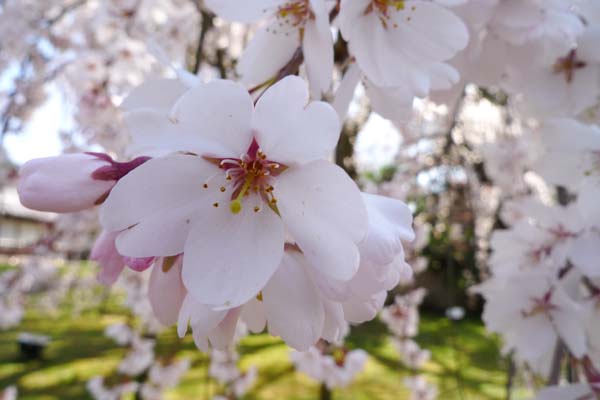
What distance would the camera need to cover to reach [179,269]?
0.39 m

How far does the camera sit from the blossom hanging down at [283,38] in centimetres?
45

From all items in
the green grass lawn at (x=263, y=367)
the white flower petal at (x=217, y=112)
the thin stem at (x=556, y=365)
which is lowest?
the green grass lawn at (x=263, y=367)

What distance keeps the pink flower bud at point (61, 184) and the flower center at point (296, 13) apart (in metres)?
0.25

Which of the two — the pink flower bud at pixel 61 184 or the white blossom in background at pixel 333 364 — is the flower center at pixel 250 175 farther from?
the white blossom in background at pixel 333 364

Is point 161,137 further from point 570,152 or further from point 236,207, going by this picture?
point 570,152

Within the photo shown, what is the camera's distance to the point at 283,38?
0.51 meters

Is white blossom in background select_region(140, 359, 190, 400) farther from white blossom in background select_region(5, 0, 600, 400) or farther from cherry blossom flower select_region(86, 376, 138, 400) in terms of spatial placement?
white blossom in background select_region(5, 0, 600, 400)

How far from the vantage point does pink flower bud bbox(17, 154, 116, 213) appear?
1.19 feet

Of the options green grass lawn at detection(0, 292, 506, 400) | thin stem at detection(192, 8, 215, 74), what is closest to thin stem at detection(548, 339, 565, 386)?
thin stem at detection(192, 8, 215, 74)

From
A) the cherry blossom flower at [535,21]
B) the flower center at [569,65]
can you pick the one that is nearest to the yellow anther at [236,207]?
the cherry blossom flower at [535,21]

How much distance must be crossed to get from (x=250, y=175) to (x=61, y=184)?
0.15 m

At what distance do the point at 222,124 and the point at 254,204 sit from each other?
8cm

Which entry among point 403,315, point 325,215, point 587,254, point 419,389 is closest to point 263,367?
point 419,389

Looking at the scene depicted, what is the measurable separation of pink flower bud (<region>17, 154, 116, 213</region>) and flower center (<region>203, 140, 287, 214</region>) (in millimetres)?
93
